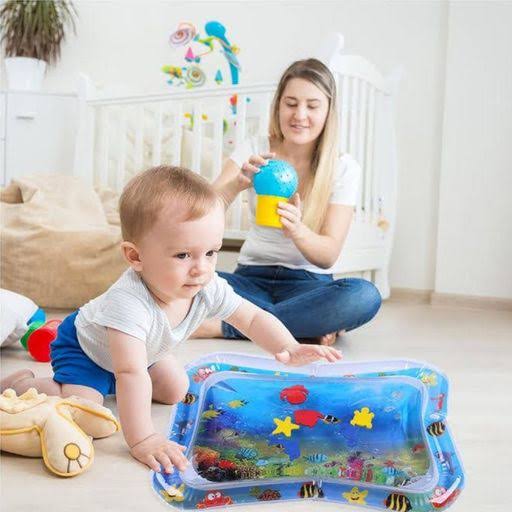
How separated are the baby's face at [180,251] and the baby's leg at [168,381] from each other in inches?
7.5

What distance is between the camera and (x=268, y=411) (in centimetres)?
102

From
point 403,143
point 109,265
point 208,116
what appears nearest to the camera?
point 109,265

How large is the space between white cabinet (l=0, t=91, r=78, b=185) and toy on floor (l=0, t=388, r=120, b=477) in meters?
2.27

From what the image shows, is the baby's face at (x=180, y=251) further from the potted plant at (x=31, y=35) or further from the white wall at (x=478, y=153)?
the potted plant at (x=31, y=35)

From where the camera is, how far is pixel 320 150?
65.3 inches

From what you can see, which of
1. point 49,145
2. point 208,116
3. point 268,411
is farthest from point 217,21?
point 268,411

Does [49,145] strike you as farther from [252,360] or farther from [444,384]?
[444,384]

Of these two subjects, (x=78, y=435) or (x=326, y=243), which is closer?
(x=78, y=435)

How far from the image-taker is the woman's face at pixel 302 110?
1.62m

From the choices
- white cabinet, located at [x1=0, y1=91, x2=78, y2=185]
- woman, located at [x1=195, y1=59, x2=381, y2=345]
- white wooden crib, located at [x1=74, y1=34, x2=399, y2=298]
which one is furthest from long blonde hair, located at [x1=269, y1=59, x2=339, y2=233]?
white cabinet, located at [x1=0, y1=91, x2=78, y2=185]

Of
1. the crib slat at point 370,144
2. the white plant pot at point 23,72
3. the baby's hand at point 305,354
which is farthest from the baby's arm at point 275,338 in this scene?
the white plant pot at point 23,72

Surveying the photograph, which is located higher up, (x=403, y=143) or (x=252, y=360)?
(x=403, y=143)

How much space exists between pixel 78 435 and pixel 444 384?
60cm

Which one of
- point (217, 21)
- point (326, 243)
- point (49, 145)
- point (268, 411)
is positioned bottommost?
point (268, 411)
